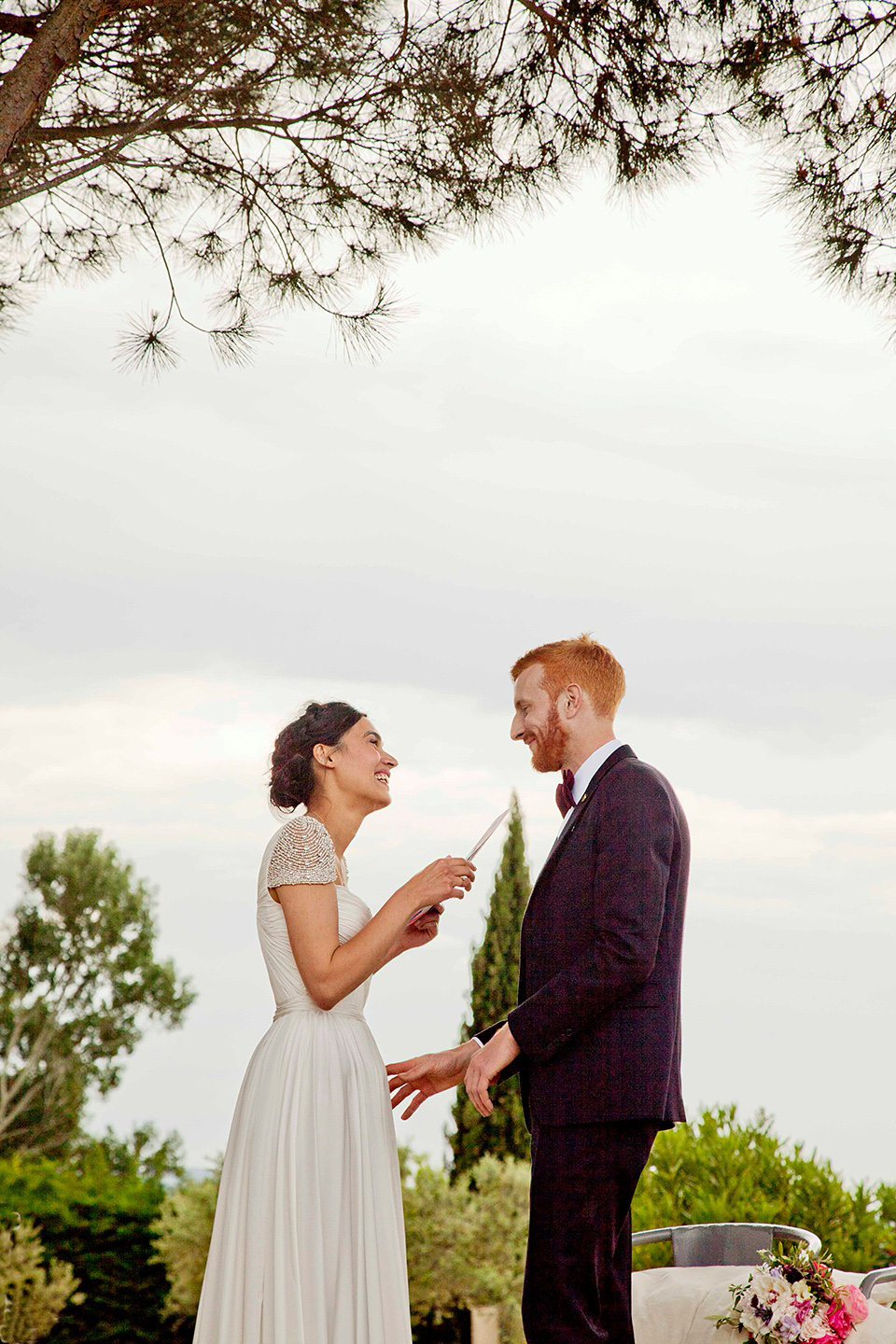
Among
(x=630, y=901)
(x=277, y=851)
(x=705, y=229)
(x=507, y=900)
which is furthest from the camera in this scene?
(x=507, y=900)

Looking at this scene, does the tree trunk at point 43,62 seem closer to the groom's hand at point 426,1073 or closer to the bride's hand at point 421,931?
the bride's hand at point 421,931

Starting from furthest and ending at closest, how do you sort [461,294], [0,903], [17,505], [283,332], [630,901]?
[0,903] < [17,505] < [461,294] < [283,332] < [630,901]

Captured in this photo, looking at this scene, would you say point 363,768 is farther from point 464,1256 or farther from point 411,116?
point 464,1256

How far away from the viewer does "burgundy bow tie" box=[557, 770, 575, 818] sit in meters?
2.55

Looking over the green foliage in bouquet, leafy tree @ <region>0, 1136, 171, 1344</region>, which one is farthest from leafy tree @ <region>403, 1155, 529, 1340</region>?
leafy tree @ <region>0, 1136, 171, 1344</region>

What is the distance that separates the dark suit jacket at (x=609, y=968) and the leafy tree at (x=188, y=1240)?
3.48 m

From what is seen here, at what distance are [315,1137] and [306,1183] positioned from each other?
0.28ft

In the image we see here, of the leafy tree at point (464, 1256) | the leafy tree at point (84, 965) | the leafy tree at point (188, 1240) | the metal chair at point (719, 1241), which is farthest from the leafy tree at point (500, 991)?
the leafy tree at point (84, 965)

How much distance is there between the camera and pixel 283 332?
13.6 ft

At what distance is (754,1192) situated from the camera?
15.6 ft

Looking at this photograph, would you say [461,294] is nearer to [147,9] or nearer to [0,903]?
[147,9]

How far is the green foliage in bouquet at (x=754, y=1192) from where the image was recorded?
4.50m

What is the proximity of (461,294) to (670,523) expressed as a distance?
1.64 m

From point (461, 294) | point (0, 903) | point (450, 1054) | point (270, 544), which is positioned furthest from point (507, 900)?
point (0, 903)
